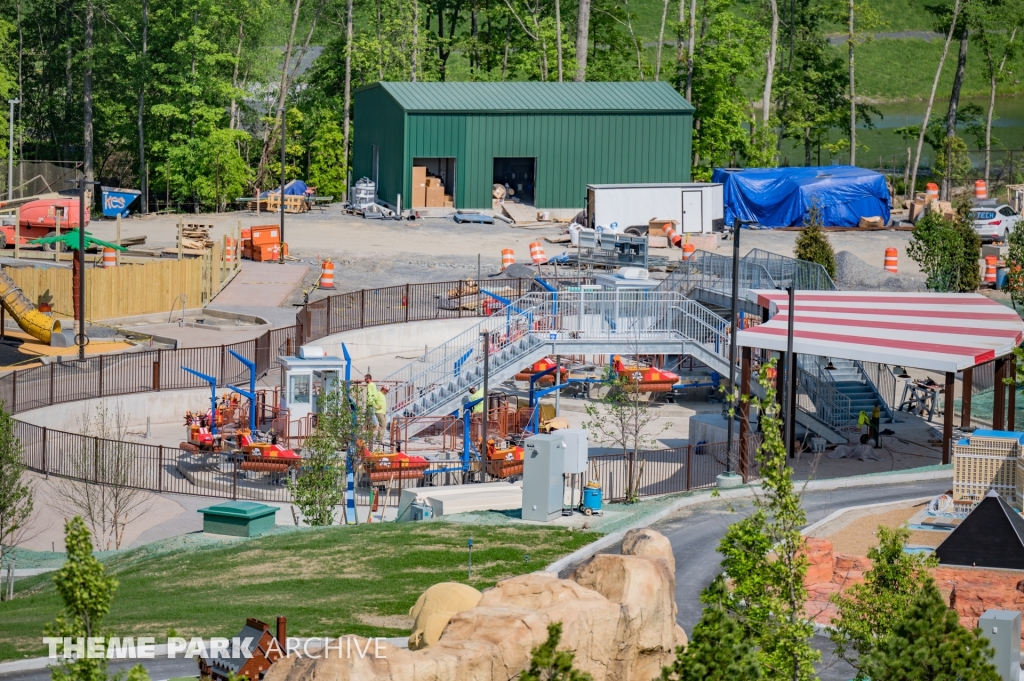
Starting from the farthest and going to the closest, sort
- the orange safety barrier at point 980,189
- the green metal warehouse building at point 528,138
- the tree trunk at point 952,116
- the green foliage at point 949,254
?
the tree trunk at point 952,116
the orange safety barrier at point 980,189
the green metal warehouse building at point 528,138
the green foliage at point 949,254

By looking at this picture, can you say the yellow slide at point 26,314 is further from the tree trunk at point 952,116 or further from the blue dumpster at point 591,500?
the tree trunk at point 952,116

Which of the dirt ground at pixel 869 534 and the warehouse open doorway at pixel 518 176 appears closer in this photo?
the dirt ground at pixel 869 534

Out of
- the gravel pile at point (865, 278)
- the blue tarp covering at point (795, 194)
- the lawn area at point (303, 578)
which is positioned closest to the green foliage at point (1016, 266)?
the gravel pile at point (865, 278)

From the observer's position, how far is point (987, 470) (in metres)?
28.8

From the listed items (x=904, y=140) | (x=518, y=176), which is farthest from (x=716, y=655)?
(x=904, y=140)

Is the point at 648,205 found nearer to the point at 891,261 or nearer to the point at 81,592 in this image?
the point at 891,261

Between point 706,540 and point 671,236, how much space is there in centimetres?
3925

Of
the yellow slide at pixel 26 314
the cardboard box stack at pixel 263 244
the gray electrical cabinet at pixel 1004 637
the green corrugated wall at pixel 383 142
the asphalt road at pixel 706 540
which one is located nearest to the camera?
the gray electrical cabinet at pixel 1004 637

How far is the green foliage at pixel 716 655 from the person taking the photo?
47.1 feet

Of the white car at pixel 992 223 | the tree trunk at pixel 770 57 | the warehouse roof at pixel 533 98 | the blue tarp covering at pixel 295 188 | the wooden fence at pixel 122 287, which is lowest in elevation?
the wooden fence at pixel 122 287

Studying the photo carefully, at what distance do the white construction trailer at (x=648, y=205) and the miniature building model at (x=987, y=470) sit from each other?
126ft

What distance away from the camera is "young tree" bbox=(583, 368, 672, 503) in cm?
3444

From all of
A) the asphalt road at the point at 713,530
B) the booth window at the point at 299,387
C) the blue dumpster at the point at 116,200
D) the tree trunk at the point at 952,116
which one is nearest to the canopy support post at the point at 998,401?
the asphalt road at the point at 713,530

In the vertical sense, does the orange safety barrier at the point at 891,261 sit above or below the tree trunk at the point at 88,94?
below
